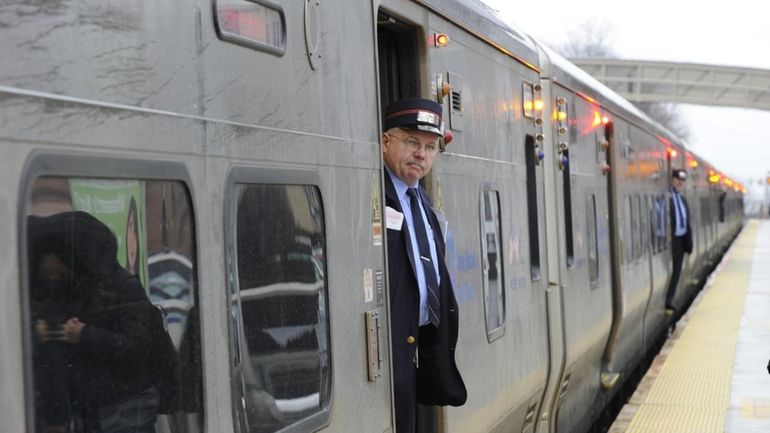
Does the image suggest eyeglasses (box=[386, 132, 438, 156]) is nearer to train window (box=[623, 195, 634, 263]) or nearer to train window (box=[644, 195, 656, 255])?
train window (box=[623, 195, 634, 263])

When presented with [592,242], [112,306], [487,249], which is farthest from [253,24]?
[592,242]

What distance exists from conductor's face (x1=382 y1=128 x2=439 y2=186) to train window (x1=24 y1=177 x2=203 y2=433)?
5.89 feet

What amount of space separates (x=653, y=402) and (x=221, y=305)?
730cm

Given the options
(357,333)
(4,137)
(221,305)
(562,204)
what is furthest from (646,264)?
(4,137)

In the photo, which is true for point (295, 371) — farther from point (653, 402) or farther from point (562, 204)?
point (653, 402)

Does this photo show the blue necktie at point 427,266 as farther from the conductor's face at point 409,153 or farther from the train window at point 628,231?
the train window at point 628,231

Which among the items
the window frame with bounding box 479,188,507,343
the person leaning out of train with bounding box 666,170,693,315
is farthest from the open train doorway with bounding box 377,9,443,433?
the person leaning out of train with bounding box 666,170,693,315

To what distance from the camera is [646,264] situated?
13094 millimetres

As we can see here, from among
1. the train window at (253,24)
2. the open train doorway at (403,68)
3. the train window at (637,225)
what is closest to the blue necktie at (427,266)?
the open train doorway at (403,68)

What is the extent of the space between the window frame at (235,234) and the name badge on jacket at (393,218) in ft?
2.44

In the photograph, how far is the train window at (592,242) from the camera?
356 inches

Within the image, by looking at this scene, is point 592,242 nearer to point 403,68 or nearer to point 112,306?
point 403,68

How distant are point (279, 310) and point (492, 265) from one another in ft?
9.53

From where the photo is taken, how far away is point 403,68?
15.7 ft
